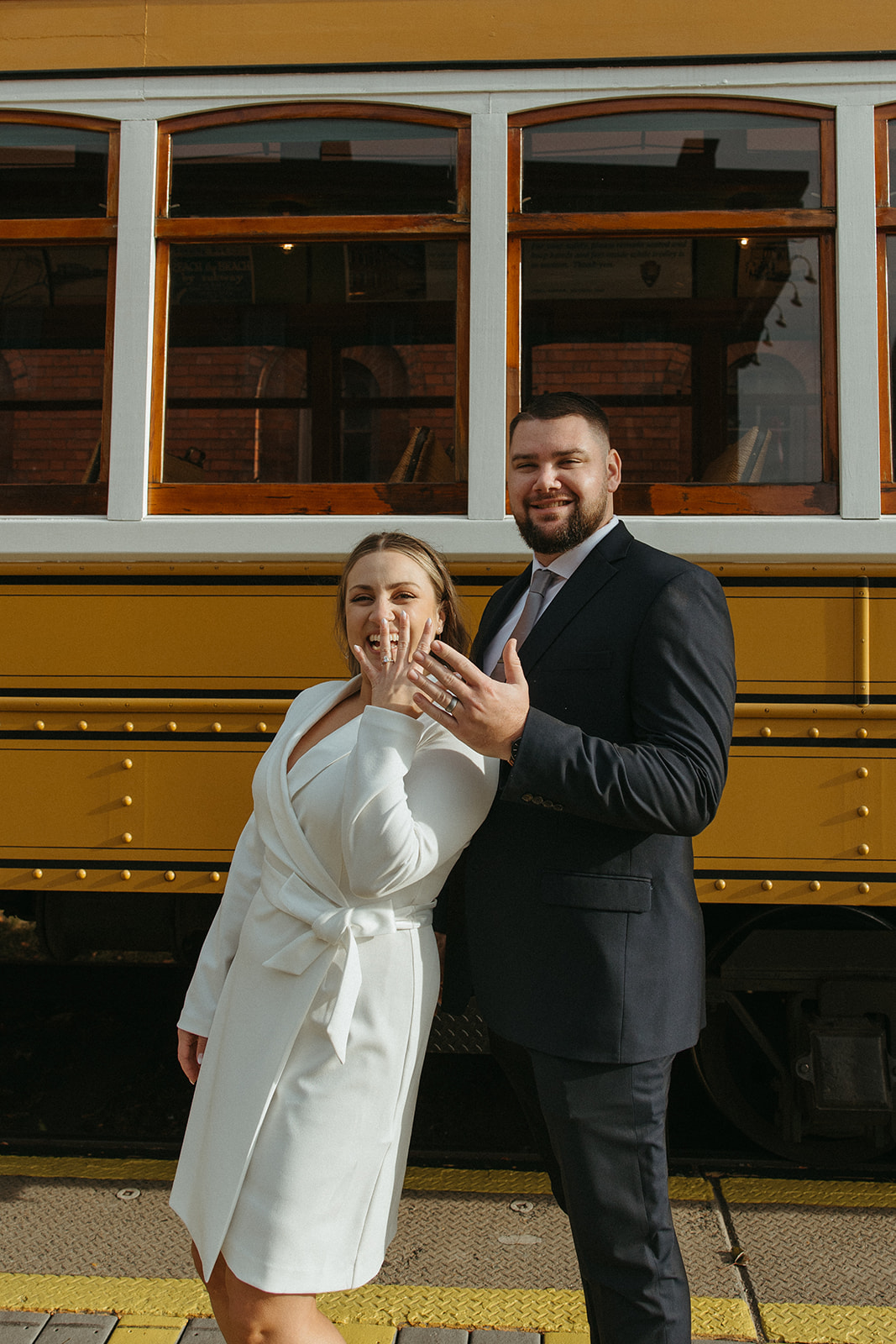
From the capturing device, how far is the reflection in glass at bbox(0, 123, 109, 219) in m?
2.67

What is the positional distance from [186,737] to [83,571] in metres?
0.50

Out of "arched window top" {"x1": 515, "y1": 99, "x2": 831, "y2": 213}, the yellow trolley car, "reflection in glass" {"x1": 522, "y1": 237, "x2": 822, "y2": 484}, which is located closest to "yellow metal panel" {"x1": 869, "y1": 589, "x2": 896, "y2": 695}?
the yellow trolley car

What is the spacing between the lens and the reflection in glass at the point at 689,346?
104 inches

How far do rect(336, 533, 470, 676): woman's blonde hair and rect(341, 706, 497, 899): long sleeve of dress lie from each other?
0.26 m

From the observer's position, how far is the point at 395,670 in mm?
1475

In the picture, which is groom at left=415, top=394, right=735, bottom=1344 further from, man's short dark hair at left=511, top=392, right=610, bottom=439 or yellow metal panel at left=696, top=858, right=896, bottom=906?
yellow metal panel at left=696, top=858, right=896, bottom=906

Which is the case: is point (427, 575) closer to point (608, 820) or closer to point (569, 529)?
point (569, 529)

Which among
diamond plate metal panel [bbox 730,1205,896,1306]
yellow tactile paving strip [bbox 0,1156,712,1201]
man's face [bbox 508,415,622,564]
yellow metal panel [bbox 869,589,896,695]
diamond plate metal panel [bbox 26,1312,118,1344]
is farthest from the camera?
yellow tactile paving strip [bbox 0,1156,712,1201]

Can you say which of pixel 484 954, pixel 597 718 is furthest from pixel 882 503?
pixel 484 954

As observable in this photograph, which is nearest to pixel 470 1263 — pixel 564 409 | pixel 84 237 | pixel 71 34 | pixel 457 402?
pixel 564 409

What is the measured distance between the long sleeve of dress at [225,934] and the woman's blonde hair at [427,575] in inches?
14.0

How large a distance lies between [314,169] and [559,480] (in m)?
1.44

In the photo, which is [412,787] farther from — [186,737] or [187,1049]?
[186,737]

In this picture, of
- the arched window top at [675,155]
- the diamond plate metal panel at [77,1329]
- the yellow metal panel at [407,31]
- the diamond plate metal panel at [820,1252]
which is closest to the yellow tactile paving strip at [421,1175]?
the diamond plate metal panel at [820,1252]
